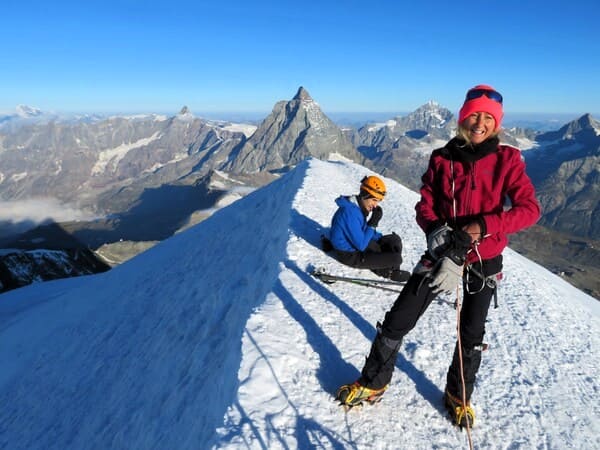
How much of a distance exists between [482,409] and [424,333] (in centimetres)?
217

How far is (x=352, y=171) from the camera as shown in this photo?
27109mm

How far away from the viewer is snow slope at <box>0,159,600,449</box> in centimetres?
584

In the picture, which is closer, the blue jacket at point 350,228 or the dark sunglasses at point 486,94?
the dark sunglasses at point 486,94

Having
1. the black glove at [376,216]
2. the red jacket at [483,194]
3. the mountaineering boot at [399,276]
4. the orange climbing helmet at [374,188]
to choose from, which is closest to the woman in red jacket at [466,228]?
the red jacket at [483,194]

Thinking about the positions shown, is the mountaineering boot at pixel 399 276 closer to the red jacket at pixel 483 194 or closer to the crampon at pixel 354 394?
the crampon at pixel 354 394

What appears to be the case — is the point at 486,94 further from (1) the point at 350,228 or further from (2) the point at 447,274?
(1) the point at 350,228

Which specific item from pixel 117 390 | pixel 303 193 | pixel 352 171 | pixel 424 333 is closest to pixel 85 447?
pixel 117 390

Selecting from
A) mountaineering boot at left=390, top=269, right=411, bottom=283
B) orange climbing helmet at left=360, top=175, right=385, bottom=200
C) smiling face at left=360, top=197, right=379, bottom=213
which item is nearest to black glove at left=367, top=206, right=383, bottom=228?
smiling face at left=360, top=197, right=379, bottom=213

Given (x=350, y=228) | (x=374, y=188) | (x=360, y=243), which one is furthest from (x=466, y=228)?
(x=360, y=243)

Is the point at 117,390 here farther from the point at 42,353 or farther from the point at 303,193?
the point at 303,193

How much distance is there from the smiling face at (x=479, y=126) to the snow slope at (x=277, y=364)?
14.4ft

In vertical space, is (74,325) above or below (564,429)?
below

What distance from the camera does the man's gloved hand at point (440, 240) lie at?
16.8ft

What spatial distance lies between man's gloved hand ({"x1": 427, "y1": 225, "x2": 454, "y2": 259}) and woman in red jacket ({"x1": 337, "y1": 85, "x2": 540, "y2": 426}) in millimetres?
13
